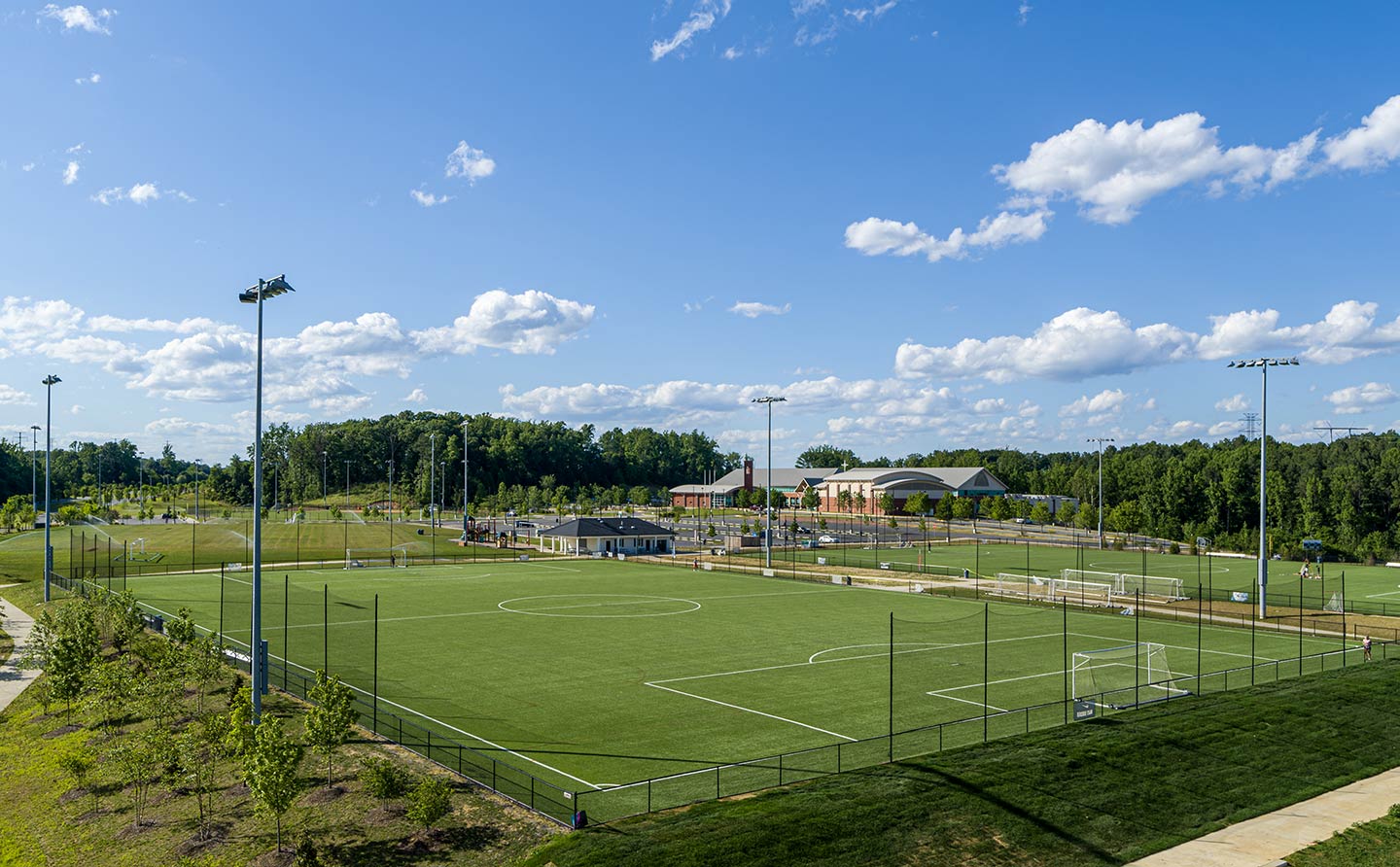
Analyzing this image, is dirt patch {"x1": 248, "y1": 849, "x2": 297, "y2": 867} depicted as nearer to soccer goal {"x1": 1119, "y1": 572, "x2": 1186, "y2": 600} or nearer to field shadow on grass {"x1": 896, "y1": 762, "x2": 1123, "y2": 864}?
field shadow on grass {"x1": 896, "y1": 762, "x2": 1123, "y2": 864}

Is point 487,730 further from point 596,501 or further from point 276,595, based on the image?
point 596,501

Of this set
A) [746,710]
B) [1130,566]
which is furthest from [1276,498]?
[746,710]

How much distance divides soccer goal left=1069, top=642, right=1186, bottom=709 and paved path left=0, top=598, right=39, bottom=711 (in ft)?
121

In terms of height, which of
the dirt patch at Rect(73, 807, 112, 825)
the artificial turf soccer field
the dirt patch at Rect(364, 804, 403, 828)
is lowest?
the dirt patch at Rect(73, 807, 112, 825)

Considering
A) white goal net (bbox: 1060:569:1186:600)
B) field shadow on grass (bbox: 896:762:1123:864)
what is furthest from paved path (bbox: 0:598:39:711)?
white goal net (bbox: 1060:569:1186:600)

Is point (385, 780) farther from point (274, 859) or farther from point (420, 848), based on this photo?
point (274, 859)

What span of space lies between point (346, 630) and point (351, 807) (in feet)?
64.8

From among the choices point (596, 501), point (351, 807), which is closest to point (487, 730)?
point (351, 807)

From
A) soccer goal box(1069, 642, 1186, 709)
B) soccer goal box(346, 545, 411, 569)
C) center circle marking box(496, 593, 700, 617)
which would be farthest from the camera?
soccer goal box(346, 545, 411, 569)

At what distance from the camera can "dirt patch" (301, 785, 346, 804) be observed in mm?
23656

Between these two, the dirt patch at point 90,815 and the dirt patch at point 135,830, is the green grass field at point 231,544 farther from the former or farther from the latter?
the dirt patch at point 135,830

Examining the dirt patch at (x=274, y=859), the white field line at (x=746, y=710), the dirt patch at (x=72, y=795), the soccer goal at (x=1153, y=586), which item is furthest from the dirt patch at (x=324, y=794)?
the soccer goal at (x=1153, y=586)

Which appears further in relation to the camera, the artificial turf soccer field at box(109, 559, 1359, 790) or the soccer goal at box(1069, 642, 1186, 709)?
the soccer goal at box(1069, 642, 1186, 709)

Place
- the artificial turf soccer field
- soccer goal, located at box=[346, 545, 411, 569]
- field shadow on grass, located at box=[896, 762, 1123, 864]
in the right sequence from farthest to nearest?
soccer goal, located at box=[346, 545, 411, 569] → the artificial turf soccer field → field shadow on grass, located at box=[896, 762, 1123, 864]
